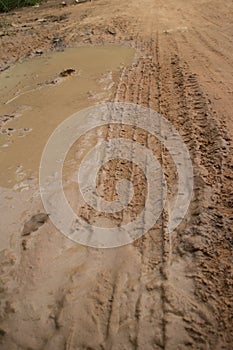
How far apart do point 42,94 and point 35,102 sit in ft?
0.92

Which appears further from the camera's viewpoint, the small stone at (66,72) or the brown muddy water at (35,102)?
the small stone at (66,72)

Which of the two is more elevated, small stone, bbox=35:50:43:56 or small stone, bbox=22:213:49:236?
small stone, bbox=35:50:43:56

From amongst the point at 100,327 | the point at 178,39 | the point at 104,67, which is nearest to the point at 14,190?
the point at 100,327

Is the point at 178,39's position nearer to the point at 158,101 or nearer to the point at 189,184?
the point at 158,101

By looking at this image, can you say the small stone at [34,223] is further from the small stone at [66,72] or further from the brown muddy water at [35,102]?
the small stone at [66,72]

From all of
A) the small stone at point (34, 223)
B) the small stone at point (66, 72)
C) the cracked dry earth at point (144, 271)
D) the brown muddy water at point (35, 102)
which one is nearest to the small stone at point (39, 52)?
the brown muddy water at point (35, 102)

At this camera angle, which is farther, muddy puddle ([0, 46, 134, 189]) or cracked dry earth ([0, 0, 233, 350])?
muddy puddle ([0, 46, 134, 189])

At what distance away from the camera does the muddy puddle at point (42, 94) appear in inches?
149

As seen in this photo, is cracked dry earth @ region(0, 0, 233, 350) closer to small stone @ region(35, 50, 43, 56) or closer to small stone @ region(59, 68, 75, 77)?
small stone @ region(59, 68, 75, 77)

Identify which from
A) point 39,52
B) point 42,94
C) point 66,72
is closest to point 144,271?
point 42,94

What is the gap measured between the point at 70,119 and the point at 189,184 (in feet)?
6.93

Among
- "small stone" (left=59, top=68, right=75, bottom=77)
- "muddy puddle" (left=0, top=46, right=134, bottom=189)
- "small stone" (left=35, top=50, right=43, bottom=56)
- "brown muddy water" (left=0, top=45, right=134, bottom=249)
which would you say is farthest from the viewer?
"small stone" (left=35, top=50, right=43, bottom=56)

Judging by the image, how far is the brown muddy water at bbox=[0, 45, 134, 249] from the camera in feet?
10.5

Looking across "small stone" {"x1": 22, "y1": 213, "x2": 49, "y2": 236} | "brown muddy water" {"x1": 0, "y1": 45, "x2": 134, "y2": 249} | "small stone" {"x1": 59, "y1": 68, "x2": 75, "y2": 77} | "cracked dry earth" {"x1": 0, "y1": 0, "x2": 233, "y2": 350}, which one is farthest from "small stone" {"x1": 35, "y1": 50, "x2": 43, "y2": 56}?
"small stone" {"x1": 22, "y1": 213, "x2": 49, "y2": 236}
